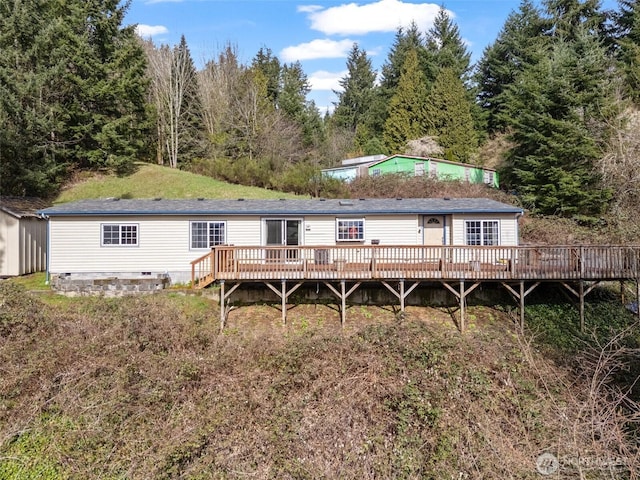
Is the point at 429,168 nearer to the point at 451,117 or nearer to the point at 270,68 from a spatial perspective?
the point at 451,117

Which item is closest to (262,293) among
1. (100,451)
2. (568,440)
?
(100,451)

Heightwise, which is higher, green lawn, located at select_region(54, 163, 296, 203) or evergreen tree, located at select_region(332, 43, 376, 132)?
evergreen tree, located at select_region(332, 43, 376, 132)

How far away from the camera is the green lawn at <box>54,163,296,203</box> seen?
24.2 m

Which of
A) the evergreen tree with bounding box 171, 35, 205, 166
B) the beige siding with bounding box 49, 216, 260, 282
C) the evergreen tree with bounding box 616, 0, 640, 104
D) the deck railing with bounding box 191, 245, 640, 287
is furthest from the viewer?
the evergreen tree with bounding box 171, 35, 205, 166

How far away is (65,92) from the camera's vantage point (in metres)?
24.3

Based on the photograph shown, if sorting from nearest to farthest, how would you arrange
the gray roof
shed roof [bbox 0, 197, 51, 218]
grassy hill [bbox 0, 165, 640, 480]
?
grassy hill [bbox 0, 165, 640, 480] < the gray roof < shed roof [bbox 0, 197, 51, 218]

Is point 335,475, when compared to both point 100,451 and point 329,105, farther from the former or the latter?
point 329,105

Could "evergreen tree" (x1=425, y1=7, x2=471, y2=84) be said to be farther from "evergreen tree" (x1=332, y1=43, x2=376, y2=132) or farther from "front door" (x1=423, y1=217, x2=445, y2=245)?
"front door" (x1=423, y1=217, x2=445, y2=245)

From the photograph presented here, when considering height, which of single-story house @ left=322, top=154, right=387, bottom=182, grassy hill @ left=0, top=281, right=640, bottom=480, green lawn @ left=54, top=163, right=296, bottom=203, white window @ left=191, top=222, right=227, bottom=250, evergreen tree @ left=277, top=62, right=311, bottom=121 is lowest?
grassy hill @ left=0, top=281, right=640, bottom=480

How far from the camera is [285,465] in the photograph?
559cm

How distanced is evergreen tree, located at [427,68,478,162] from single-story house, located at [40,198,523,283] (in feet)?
61.3

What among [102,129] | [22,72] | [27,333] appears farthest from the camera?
[102,129]

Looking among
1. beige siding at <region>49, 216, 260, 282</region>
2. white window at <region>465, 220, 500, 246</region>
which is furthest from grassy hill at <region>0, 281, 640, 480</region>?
white window at <region>465, 220, 500, 246</region>

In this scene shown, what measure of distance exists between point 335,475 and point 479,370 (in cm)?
326
